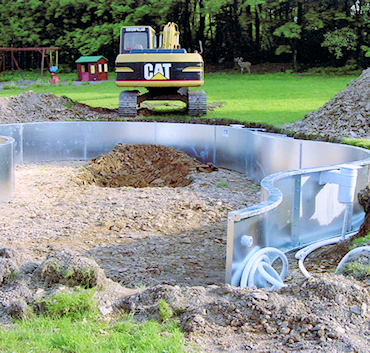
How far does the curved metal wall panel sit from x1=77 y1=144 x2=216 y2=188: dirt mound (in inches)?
50.6

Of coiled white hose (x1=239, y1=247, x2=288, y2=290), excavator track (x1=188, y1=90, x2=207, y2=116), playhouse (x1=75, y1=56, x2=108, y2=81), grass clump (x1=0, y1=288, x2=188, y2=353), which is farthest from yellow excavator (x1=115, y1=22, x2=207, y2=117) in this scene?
playhouse (x1=75, y1=56, x2=108, y2=81)

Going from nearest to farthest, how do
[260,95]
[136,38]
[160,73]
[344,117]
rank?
[344,117] < [160,73] < [136,38] < [260,95]

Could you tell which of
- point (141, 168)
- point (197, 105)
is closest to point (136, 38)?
point (197, 105)

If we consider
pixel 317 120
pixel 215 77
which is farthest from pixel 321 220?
pixel 215 77

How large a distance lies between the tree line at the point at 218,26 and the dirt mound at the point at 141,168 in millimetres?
19050

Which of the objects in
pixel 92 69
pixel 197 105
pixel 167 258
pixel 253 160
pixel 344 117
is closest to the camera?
pixel 167 258

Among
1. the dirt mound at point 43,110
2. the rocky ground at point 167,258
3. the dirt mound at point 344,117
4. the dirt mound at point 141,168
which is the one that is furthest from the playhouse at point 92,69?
the dirt mound at point 344,117

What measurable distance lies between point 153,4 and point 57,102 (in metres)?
19.0

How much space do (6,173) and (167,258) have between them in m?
3.29

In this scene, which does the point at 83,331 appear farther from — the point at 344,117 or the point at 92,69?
the point at 92,69

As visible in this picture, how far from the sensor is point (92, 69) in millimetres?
25188

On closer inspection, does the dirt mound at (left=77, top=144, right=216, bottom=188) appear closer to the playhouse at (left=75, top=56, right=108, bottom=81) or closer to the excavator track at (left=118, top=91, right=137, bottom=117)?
the excavator track at (left=118, top=91, right=137, bottom=117)

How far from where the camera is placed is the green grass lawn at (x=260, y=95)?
41.1 feet

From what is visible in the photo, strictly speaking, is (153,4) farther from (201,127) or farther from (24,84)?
(201,127)
